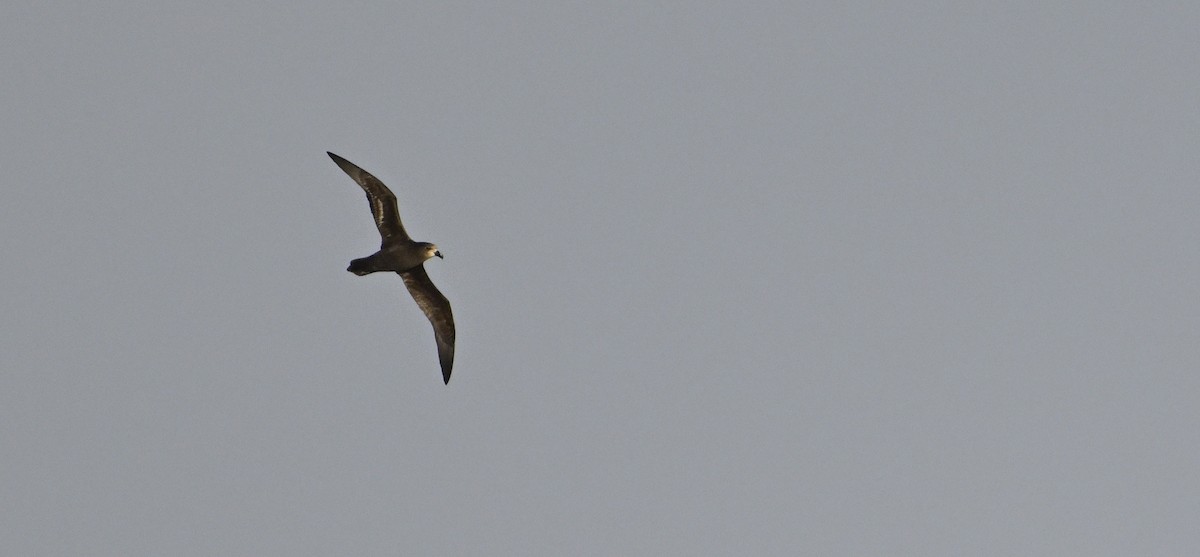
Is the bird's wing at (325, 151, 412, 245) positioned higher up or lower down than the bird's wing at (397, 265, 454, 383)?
higher up

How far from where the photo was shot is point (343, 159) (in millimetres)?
45688

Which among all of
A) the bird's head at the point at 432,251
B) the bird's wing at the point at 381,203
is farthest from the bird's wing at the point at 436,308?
the bird's wing at the point at 381,203

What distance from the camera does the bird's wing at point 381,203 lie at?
4584 cm

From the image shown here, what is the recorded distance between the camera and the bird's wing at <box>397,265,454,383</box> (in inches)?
1917

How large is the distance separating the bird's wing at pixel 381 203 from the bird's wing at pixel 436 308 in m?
2.28

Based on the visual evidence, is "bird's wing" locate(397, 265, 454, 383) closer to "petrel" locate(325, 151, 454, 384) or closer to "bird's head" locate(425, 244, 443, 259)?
"petrel" locate(325, 151, 454, 384)

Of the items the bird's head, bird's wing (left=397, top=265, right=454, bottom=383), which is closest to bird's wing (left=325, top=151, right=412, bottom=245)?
the bird's head

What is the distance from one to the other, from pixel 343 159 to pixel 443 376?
7589 mm

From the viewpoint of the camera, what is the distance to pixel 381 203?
151 ft

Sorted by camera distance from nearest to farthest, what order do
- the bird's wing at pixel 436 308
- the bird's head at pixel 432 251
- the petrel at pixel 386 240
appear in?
the petrel at pixel 386 240
the bird's head at pixel 432 251
the bird's wing at pixel 436 308

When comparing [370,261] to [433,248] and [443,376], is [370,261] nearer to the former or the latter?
[433,248]

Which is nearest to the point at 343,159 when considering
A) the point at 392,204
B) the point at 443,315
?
the point at 392,204

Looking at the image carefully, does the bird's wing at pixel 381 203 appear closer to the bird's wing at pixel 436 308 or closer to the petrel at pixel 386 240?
the petrel at pixel 386 240

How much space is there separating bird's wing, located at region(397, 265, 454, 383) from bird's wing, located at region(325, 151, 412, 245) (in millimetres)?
2280
